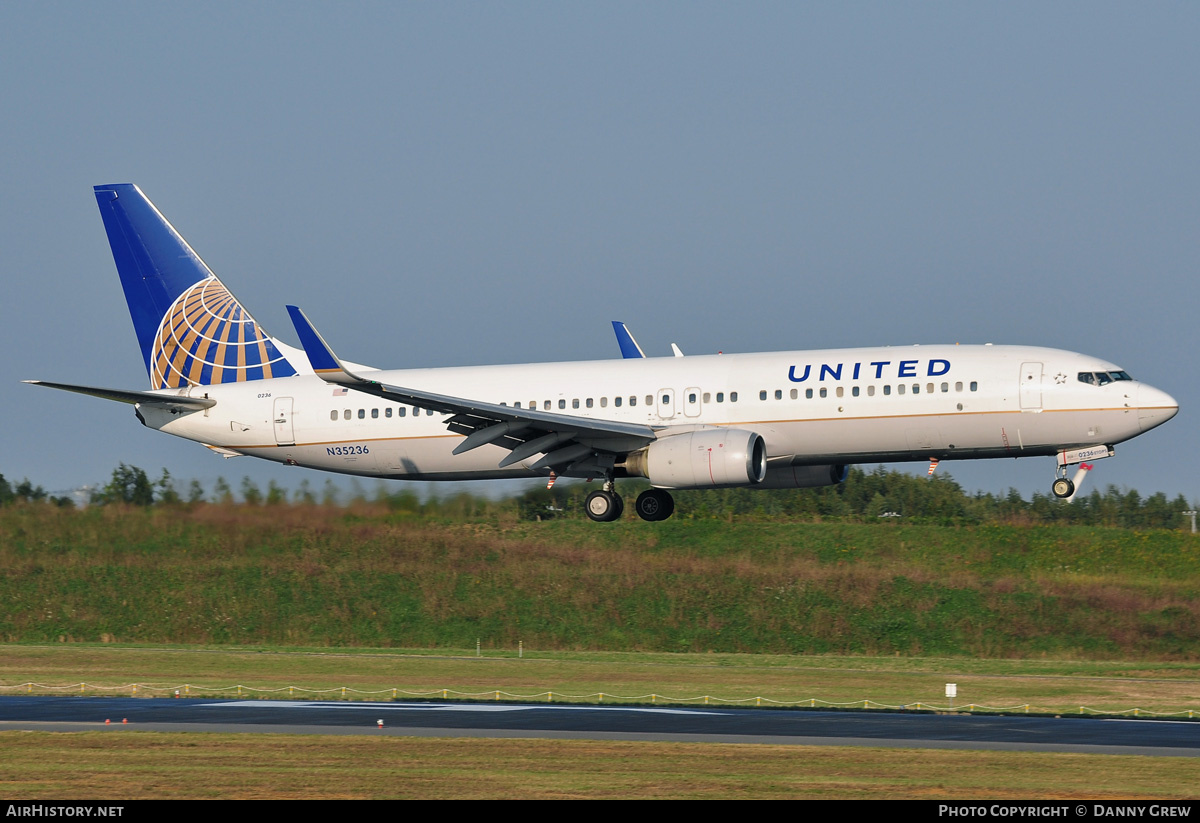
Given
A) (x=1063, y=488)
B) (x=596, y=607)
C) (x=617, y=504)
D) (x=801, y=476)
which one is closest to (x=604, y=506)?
(x=617, y=504)

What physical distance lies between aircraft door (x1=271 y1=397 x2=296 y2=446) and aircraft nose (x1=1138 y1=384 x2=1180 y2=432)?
904 inches

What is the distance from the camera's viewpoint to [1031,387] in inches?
1420

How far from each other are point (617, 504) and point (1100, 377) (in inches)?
508

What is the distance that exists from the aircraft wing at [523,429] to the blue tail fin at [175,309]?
8.21m

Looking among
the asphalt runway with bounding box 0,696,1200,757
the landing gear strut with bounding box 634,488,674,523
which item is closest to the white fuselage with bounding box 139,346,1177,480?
the landing gear strut with bounding box 634,488,674,523

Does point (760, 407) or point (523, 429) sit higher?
point (760, 407)

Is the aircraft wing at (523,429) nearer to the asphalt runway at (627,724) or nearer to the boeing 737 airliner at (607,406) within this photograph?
the boeing 737 airliner at (607,406)

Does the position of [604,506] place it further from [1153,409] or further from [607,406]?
[1153,409]

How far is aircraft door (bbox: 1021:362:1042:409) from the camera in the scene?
35.9m

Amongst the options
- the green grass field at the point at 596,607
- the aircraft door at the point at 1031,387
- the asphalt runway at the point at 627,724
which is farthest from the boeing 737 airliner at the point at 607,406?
the asphalt runway at the point at 627,724

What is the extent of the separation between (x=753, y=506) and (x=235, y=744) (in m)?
39.0

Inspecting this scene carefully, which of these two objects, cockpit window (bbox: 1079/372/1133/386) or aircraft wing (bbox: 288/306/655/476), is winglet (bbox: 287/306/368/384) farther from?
cockpit window (bbox: 1079/372/1133/386)

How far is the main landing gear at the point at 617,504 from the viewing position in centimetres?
4000

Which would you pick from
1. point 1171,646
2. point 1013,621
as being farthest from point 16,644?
point 1171,646
